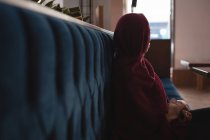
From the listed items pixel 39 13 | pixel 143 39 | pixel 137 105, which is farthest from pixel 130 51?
pixel 39 13

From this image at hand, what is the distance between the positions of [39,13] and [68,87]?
0.16m

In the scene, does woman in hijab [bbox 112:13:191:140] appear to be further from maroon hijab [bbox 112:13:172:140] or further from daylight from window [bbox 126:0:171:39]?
daylight from window [bbox 126:0:171:39]

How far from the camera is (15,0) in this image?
377 mm

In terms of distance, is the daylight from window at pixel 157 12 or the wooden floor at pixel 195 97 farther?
the daylight from window at pixel 157 12

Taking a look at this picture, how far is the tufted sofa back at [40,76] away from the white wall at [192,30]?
16.2 ft

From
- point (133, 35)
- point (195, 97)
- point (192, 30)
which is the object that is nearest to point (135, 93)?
point (133, 35)

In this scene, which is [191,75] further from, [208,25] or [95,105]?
[95,105]

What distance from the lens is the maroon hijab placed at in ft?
3.36

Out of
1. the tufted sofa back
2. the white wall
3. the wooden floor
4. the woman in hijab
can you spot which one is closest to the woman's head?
the woman in hijab

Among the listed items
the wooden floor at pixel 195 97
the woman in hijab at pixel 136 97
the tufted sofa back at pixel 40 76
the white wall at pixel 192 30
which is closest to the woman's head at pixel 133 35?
the woman in hijab at pixel 136 97

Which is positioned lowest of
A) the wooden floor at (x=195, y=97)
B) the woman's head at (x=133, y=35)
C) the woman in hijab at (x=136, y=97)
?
the wooden floor at (x=195, y=97)

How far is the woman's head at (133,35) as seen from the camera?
3.60 feet

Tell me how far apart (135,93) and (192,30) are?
4.68 m

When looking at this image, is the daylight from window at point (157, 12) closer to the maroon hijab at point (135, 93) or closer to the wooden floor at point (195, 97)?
the wooden floor at point (195, 97)
